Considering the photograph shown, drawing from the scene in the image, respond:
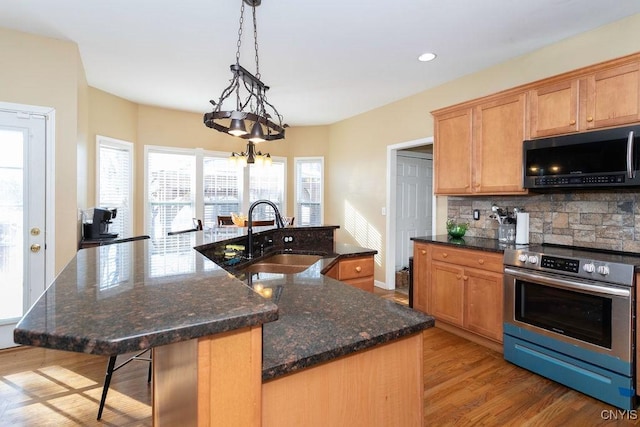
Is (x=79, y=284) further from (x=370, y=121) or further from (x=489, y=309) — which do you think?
(x=370, y=121)

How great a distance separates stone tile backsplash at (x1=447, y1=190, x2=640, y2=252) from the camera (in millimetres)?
2541

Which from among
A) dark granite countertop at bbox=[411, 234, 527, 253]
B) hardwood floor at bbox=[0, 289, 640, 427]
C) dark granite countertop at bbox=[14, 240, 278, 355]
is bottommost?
hardwood floor at bbox=[0, 289, 640, 427]

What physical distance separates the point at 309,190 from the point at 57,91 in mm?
4021

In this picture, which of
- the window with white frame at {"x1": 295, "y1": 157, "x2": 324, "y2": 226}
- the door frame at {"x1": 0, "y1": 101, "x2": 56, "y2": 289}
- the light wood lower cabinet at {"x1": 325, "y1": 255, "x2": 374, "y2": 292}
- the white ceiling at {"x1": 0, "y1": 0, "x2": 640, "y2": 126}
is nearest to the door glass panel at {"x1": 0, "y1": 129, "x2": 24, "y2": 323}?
the door frame at {"x1": 0, "y1": 101, "x2": 56, "y2": 289}

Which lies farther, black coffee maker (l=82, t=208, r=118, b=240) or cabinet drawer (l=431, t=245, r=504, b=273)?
black coffee maker (l=82, t=208, r=118, b=240)

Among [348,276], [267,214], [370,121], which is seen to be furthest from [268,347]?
[267,214]

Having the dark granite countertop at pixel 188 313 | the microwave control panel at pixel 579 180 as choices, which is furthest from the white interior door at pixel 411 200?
the dark granite countertop at pixel 188 313

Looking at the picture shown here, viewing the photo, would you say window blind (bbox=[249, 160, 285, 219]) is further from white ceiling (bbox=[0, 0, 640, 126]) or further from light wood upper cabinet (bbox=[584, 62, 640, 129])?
light wood upper cabinet (bbox=[584, 62, 640, 129])

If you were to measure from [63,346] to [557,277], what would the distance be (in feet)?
9.29

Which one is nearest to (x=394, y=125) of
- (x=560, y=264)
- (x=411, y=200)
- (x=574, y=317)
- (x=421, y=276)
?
(x=411, y=200)

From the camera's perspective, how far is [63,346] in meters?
0.59

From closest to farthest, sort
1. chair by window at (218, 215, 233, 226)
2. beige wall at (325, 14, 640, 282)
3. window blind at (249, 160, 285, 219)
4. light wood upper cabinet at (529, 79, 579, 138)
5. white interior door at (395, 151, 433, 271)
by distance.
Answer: light wood upper cabinet at (529, 79, 579, 138) < beige wall at (325, 14, 640, 282) < chair by window at (218, 215, 233, 226) < white interior door at (395, 151, 433, 271) < window blind at (249, 160, 285, 219)

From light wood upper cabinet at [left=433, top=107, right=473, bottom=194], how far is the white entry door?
3930 millimetres

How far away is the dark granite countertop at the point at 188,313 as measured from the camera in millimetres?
614
